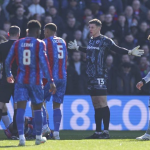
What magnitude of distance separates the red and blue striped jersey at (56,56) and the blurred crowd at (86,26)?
538cm

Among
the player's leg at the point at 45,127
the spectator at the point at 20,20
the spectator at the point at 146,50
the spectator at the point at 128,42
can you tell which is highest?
the spectator at the point at 20,20

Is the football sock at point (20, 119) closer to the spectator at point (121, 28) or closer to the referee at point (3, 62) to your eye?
the referee at point (3, 62)

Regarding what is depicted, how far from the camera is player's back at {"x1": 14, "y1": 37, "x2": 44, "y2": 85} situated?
870 cm

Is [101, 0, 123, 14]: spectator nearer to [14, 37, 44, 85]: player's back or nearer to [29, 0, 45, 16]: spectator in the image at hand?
[29, 0, 45, 16]: spectator

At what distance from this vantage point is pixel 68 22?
695 inches

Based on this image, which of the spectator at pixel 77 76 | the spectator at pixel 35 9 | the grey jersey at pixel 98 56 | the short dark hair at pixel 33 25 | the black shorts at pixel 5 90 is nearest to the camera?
the short dark hair at pixel 33 25

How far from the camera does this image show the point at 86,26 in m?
18.0

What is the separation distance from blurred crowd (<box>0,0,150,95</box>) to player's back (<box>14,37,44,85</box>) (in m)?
6.72

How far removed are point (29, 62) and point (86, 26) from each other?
946 cm

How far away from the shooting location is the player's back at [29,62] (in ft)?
28.5

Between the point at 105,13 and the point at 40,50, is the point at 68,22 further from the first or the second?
the point at 40,50

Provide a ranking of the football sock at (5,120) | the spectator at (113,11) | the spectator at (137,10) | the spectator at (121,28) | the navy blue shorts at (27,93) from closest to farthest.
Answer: the navy blue shorts at (27,93)
the football sock at (5,120)
the spectator at (121,28)
the spectator at (113,11)
the spectator at (137,10)

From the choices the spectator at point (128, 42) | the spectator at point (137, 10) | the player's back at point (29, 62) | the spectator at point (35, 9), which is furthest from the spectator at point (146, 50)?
the player's back at point (29, 62)

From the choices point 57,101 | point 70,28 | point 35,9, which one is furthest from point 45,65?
point 35,9
